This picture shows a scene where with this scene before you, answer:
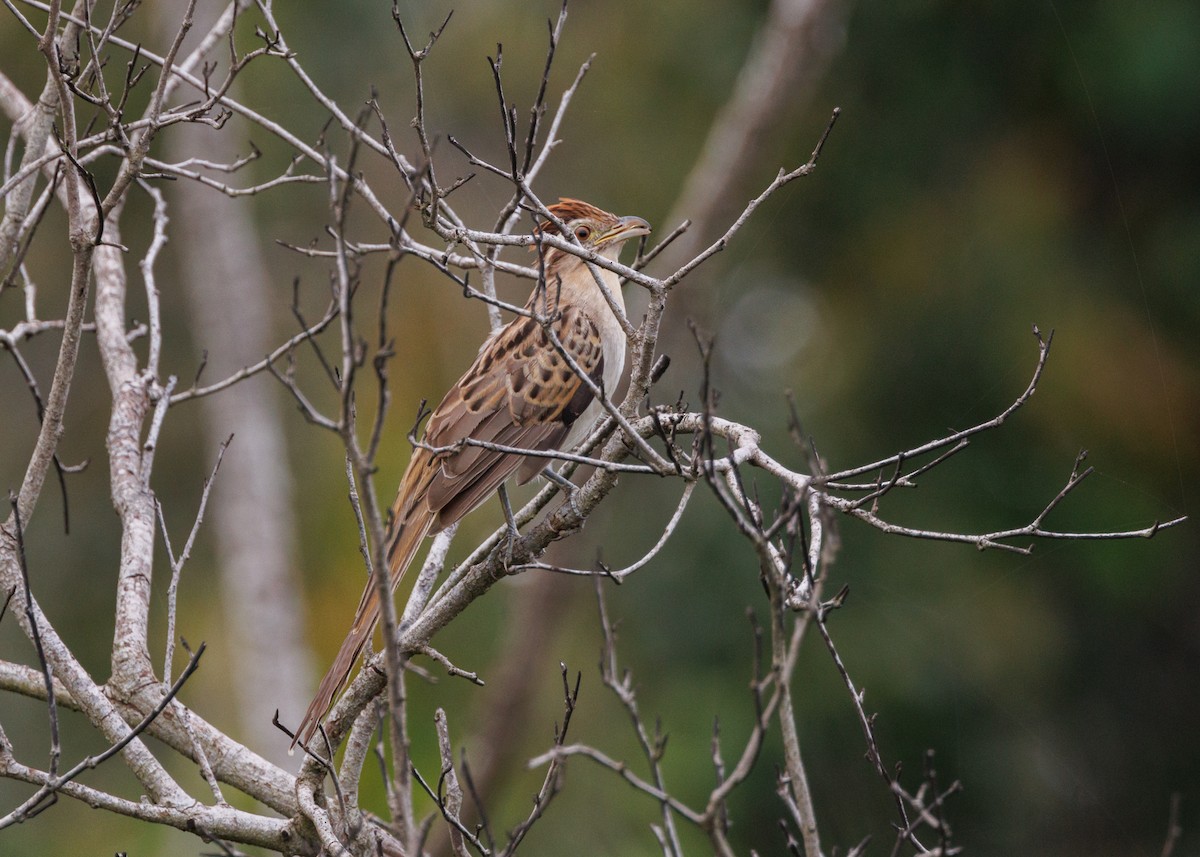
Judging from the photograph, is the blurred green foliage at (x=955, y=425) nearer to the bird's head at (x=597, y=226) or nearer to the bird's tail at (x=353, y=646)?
the bird's head at (x=597, y=226)

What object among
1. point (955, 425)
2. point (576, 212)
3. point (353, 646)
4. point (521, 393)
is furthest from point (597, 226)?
point (955, 425)

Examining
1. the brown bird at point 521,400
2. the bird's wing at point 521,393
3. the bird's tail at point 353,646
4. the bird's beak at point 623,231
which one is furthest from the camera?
the bird's beak at point 623,231

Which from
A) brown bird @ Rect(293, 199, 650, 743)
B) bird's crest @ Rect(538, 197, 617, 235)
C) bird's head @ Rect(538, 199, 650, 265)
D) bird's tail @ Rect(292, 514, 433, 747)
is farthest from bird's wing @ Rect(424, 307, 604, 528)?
bird's tail @ Rect(292, 514, 433, 747)

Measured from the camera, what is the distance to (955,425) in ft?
40.4

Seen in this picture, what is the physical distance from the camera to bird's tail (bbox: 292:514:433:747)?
4270 mm

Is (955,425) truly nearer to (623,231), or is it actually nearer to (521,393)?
(623,231)

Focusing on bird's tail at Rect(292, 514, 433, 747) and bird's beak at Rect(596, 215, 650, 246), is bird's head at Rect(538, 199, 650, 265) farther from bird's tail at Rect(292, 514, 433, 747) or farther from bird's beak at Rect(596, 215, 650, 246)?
bird's tail at Rect(292, 514, 433, 747)

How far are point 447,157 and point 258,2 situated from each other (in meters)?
12.0

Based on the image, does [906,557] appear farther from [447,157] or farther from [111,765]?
[111,765]

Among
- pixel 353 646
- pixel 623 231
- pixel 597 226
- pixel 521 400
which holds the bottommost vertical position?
pixel 353 646

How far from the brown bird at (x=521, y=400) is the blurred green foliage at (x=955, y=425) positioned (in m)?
4.89

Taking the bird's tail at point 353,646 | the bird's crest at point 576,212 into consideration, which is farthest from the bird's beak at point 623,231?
the bird's tail at point 353,646

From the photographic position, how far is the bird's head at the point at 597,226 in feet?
20.4

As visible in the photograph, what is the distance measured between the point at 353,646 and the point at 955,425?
892 cm
